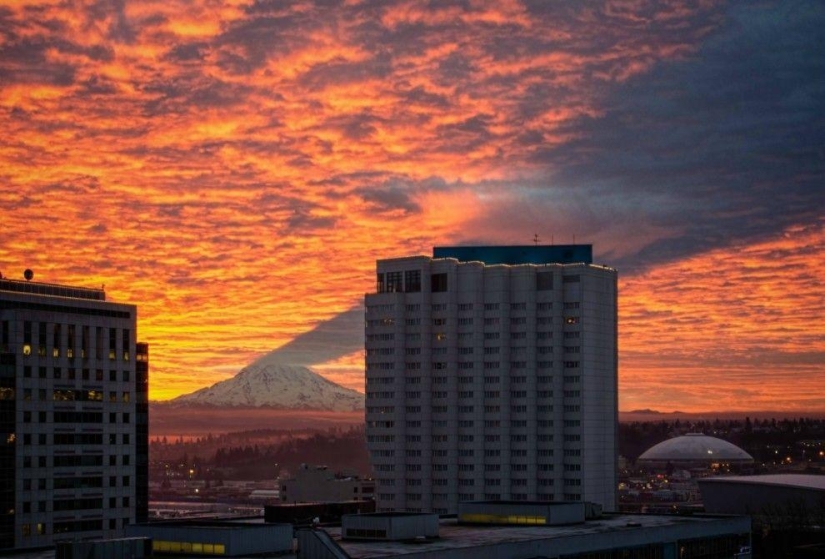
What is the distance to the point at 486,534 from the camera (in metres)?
168

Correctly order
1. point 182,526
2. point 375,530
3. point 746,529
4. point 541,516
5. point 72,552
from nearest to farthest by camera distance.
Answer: point 72,552, point 182,526, point 375,530, point 541,516, point 746,529

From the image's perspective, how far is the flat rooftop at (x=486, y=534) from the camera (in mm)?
147250

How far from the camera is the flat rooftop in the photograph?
147 m

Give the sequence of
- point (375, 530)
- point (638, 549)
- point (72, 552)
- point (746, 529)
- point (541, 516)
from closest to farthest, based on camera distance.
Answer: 1. point (72, 552)
2. point (375, 530)
3. point (638, 549)
4. point (541, 516)
5. point (746, 529)

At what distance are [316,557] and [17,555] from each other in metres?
33.1

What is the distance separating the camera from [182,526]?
142m

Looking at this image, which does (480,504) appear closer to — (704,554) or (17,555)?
(704,554)

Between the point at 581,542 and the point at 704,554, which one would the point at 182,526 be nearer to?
the point at 581,542

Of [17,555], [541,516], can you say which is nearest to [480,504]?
[541,516]

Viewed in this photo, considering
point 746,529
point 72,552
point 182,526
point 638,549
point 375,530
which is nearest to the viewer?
point 72,552

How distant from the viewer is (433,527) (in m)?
163

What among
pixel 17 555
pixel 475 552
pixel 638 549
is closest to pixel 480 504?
pixel 638 549

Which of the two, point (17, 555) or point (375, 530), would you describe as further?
point (375, 530)

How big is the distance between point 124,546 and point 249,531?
41.1 feet
